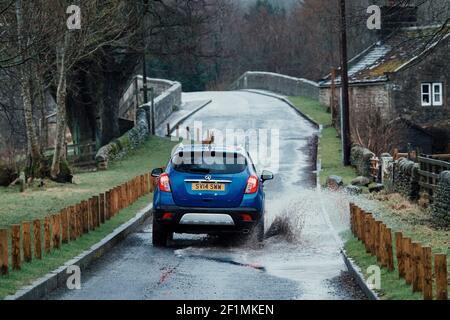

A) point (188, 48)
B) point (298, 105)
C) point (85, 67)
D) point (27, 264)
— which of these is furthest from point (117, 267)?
point (298, 105)

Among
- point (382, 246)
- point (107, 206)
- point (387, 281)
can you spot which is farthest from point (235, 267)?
point (107, 206)

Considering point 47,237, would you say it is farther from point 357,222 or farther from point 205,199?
point 357,222

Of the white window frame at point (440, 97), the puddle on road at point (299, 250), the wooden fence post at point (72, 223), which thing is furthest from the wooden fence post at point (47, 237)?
the white window frame at point (440, 97)

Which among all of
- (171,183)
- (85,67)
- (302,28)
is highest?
(302,28)

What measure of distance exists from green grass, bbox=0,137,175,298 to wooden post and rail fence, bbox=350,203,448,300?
4.44m

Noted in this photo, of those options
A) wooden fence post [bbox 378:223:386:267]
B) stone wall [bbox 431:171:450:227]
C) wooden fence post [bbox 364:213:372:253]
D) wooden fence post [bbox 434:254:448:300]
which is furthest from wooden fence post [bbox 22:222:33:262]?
stone wall [bbox 431:171:450:227]

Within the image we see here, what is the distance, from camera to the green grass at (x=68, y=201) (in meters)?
13.1

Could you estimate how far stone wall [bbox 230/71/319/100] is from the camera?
6972 centimetres

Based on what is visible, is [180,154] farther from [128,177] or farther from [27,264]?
[128,177]

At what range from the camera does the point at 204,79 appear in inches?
4144

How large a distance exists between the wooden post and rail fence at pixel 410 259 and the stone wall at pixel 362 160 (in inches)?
672

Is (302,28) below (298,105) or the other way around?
the other way around

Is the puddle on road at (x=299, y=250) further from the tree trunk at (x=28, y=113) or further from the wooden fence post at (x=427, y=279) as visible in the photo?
the tree trunk at (x=28, y=113)
